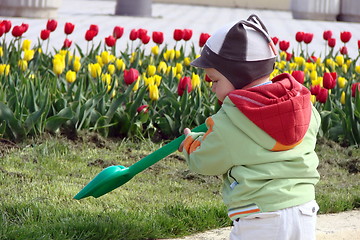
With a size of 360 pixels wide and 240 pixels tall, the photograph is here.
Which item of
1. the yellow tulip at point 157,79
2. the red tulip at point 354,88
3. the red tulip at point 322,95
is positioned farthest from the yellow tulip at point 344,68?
the yellow tulip at point 157,79

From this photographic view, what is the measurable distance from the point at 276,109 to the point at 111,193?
→ 1.58 m

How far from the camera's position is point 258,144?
8.44 ft

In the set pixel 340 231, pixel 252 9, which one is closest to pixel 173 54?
pixel 340 231

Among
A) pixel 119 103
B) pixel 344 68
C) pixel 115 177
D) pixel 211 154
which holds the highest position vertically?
pixel 211 154

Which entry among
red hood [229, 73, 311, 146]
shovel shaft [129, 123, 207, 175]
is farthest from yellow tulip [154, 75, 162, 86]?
red hood [229, 73, 311, 146]

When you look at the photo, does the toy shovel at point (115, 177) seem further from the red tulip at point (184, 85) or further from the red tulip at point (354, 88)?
the red tulip at point (354, 88)

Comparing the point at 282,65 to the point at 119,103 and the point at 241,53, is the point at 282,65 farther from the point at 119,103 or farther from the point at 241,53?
the point at 241,53

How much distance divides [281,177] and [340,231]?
3.71 ft

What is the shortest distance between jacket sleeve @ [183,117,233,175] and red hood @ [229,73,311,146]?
12 centimetres

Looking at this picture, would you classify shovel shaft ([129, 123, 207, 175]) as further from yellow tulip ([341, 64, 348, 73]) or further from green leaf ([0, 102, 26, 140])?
yellow tulip ([341, 64, 348, 73])

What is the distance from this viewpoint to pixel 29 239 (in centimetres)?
303

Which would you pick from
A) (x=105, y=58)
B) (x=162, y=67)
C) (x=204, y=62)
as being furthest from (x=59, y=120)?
(x=204, y=62)

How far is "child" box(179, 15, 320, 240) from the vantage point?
8.34ft

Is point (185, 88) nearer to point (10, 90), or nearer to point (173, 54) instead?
point (10, 90)
